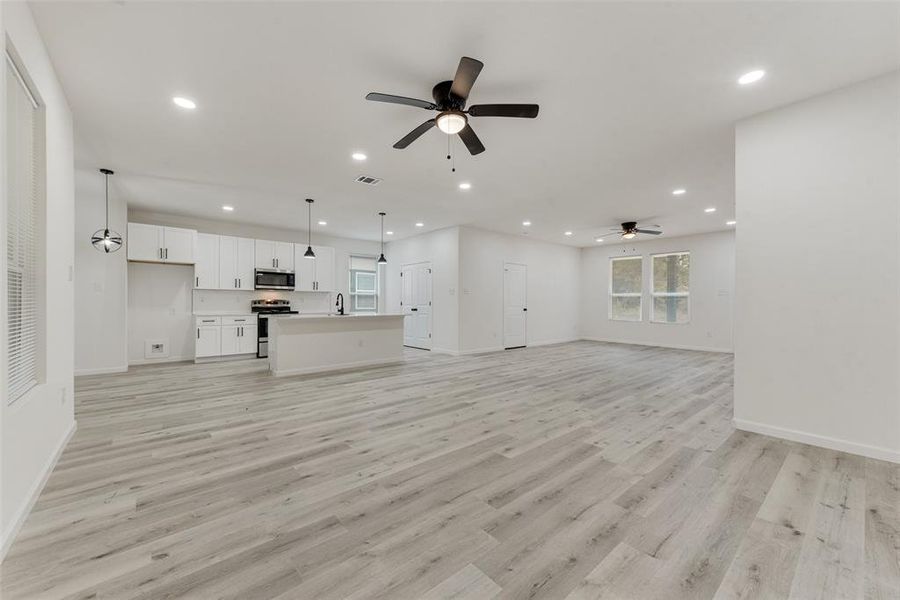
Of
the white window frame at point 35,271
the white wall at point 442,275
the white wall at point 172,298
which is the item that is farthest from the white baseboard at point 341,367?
the white window frame at point 35,271

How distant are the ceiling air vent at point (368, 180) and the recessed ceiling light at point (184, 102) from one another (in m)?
2.06

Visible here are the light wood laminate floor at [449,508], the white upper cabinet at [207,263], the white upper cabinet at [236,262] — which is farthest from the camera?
the white upper cabinet at [236,262]

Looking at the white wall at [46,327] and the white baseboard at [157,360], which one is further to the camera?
the white baseboard at [157,360]

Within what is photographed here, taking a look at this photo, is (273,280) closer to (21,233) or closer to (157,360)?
(157,360)

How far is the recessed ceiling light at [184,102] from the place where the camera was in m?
3.05

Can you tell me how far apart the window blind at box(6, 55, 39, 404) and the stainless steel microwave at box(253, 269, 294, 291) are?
5.26 m

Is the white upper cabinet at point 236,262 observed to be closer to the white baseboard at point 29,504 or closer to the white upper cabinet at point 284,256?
the white upper cabinet at point 284,256

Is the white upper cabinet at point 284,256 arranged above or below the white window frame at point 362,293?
above

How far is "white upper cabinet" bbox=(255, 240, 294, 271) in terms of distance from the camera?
7.70 metres

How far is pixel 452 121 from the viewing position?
2.78m

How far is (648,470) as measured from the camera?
2562mm

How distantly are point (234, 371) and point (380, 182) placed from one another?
3938mm

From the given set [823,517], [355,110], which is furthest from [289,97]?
[823,517]

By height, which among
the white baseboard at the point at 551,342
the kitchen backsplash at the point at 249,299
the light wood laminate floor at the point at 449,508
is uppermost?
the kitchen backsplash at the point at 249,299
